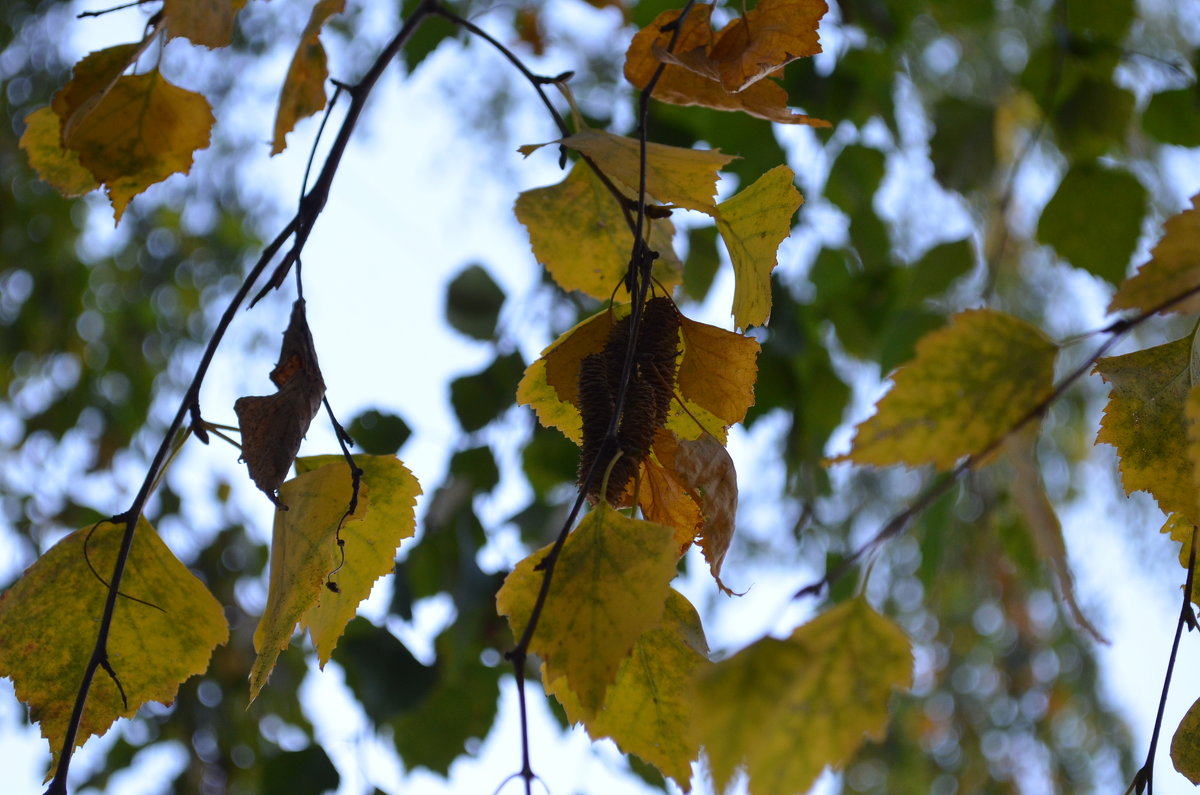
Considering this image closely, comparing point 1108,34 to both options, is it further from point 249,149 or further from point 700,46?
point 249,149

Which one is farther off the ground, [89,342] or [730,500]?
[730,500]

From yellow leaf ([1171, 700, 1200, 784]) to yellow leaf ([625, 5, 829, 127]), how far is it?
0.87ft

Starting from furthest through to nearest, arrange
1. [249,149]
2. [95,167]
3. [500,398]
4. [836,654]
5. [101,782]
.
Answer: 1. [249,149]
2. [101,782]
3. [500,398]
4. [95,167]
5. [836,654]

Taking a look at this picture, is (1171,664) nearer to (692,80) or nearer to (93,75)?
(692,80)

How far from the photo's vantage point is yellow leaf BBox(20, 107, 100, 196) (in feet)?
1.54

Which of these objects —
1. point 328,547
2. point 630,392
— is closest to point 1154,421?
point 630,392

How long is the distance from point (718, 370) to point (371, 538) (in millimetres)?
155

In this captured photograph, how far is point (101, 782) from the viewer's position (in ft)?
4.50

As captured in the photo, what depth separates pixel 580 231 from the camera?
463mm

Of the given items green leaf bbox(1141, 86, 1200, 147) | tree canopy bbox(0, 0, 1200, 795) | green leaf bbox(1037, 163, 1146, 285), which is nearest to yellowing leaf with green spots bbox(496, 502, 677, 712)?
tree canopy bbox(0, 0, 1200, 795)

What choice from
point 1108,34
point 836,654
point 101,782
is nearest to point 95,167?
point 836,654

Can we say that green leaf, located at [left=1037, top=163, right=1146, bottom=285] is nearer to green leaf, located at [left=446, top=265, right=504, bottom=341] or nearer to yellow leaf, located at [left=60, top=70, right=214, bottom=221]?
green leaf, located at [left=446, top=265, right=504, bottom=341]

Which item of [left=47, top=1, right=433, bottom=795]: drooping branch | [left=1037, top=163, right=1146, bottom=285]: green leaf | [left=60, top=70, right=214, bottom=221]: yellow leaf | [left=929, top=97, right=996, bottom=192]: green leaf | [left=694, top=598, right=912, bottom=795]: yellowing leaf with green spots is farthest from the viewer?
[left=929, top=97, right=996, bottom=192]: green leaf

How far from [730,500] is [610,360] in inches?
2.6
